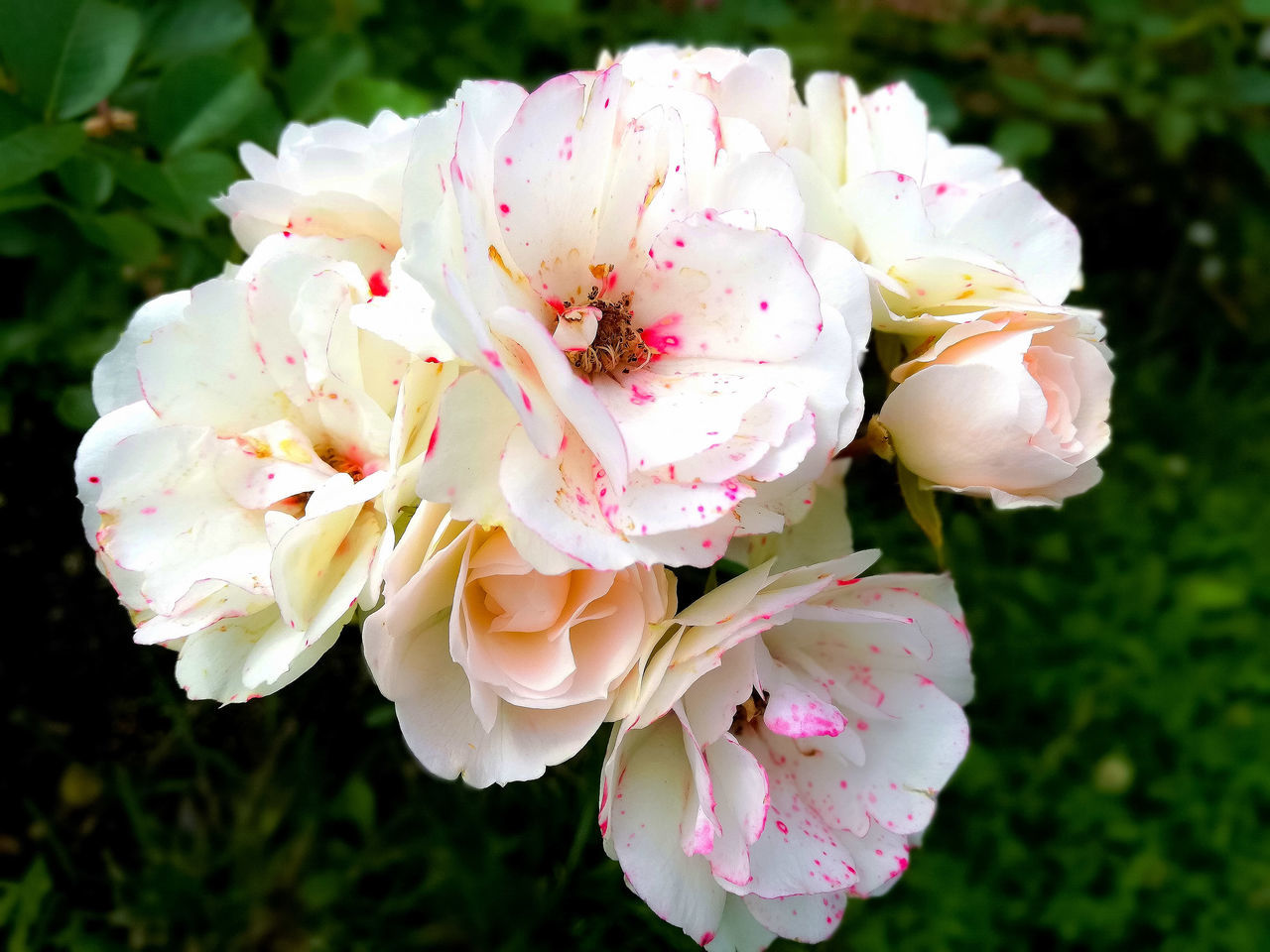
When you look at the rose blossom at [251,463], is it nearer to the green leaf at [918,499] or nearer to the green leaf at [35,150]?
the green leaf at [35,150]

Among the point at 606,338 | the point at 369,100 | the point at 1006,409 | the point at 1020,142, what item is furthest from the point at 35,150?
the point at 1020,142

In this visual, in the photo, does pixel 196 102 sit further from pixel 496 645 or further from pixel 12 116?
pixel 496 645

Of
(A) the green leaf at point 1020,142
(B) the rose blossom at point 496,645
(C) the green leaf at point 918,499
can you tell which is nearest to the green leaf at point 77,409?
(B) the rose blossom at point 496,645

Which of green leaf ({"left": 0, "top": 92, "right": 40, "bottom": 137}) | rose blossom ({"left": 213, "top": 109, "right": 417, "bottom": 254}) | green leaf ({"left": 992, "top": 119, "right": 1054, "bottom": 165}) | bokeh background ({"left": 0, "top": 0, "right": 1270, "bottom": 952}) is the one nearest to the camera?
rose blossom ({"left": 213, "top": 109, "right": 417, "bottom": 254})

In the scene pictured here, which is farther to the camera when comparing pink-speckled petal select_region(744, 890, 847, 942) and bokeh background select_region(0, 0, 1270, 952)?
bokeh background select_region(0, 0, 1270, 952)

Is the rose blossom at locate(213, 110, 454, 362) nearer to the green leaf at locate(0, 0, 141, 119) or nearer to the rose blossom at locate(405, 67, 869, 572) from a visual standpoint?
the rose blossom at locate(405, 67, 869, 572)

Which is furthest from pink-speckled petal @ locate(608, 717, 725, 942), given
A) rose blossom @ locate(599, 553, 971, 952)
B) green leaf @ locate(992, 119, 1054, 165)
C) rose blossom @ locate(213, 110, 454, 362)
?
green leaf @ locate(992, 119, 1054, 165)

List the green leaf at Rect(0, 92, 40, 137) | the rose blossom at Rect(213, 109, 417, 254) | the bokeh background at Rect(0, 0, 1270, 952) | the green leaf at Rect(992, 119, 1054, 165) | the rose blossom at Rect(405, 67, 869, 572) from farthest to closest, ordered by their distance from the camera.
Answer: the green leaf at Rect(992, 119, 1054, 165) → the bokeh background at Rect(0, 0, 1270, 952) → the green leaf at Rect(0, 92, 40, 137) → the rose blossom at Rect(213, 109, 417, 254) → the rose blossom at Rect(405, 67, 869, 572)
